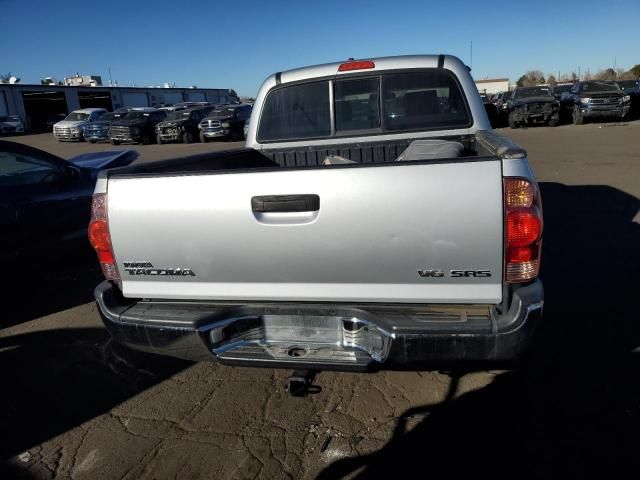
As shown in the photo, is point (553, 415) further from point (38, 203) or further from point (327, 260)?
point (38, 203)

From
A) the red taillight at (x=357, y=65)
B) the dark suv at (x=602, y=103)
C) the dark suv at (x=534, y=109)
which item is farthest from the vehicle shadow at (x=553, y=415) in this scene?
the dark suv at (x=602, y=103)

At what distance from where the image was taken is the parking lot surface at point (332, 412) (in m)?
2.46

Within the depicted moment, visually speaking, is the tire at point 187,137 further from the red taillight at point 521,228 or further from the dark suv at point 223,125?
the red taillight at point 521,228

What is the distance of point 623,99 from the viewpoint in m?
19.8

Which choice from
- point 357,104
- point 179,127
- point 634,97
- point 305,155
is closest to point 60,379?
point 305,155

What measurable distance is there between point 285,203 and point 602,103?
859 inches

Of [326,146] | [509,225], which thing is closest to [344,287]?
[509,225]

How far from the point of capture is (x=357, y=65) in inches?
162

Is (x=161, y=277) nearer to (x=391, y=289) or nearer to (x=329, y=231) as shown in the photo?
(x=329, y=231)

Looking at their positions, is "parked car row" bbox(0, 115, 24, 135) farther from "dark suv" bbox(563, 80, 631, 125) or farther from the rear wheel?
"dark suv" bbox(563, 80, 631, 125)

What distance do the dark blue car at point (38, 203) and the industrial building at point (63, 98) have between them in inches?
1972

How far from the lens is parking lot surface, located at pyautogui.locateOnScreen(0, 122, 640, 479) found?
2.46 meters

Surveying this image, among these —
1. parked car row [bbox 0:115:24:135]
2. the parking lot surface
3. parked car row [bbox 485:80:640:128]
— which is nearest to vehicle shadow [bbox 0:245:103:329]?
the parking lot surface

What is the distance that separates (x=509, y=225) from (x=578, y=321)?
2068mm
